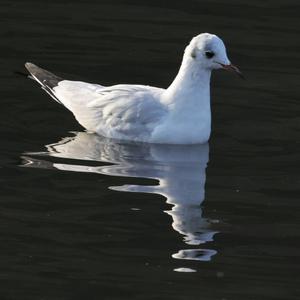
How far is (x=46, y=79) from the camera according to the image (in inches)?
542

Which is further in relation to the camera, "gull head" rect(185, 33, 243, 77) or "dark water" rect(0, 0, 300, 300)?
"gull head" rect(185, 33, 243, 77)

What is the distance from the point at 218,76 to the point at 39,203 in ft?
17.4

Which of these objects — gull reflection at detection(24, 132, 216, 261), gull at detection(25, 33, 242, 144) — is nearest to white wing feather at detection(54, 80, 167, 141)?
gull at detection(25, 33, 242, 144)

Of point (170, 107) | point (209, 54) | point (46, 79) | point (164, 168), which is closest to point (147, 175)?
point (164, 168)

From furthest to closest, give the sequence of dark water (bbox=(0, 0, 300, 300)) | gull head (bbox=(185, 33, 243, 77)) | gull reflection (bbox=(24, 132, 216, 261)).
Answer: gull head (bbox=(185, 33, 243, 77))
gull reflection (bbox=(24, 132, 216, 261))
dark water (bbox=(0, 0, 300, 300))

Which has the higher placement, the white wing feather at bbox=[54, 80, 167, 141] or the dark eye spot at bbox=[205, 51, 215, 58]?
the dark eye spot at bbox=[205, 51, 215, 58]

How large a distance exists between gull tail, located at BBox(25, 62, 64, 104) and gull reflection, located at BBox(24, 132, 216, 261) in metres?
0.94

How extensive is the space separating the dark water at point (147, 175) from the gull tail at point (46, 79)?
17cm

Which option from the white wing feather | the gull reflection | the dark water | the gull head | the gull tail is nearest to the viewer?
the dark water

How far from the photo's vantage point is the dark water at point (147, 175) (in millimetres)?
8812

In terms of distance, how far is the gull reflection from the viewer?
9.88 m

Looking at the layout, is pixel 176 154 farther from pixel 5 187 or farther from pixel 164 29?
pixel 164 29

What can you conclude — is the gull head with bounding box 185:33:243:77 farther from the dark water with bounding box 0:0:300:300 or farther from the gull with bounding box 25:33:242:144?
the dark water with bounding box 0:0:300:300

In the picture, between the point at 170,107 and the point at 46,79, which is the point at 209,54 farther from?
the point at 46,79
